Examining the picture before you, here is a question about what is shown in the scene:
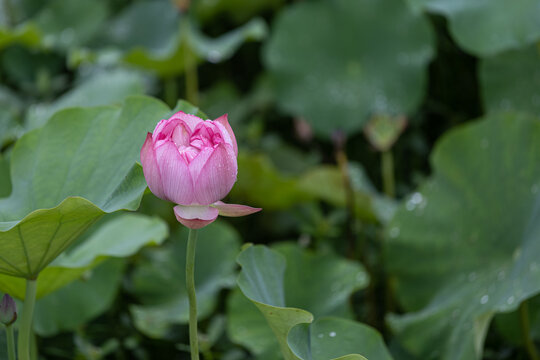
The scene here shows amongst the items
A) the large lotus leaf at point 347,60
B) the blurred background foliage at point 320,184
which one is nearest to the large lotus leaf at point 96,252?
the blurred background foliage at point 320,184

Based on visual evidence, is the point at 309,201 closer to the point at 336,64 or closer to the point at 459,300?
the point at 336,64

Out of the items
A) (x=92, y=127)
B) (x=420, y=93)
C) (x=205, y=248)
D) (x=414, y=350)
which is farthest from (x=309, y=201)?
(x=92, y=127)

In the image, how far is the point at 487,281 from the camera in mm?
1042

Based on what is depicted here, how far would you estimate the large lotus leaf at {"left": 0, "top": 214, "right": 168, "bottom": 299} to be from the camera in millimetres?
759

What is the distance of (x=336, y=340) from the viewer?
0.74 metres

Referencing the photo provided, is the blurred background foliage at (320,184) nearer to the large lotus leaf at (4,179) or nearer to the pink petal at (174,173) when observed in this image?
the large lotus leaf at (4,179)

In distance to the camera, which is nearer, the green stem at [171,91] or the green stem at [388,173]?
the green stem at [388,173]

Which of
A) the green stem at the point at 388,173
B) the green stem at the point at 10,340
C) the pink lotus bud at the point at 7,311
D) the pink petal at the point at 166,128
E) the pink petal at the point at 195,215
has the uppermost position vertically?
the pink petal at the point at 166,128

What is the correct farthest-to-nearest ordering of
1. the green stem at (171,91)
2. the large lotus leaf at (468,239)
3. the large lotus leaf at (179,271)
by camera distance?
the green stem at (171,91) < the large lotus leaf at (179,271) < the large lotus leaf at (468,239)

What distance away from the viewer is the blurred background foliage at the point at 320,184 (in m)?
0.98

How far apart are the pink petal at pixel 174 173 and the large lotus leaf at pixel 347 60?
1.26 m

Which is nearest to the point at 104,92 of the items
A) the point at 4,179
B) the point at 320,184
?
the point at 4,179

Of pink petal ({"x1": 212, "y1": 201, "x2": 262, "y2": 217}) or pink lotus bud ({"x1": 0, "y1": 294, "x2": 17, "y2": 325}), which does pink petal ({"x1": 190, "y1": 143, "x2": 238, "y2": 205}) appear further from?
pink lotus bud ({"x1": 0, "y1": 294, "x2": 17, "y2": 325})

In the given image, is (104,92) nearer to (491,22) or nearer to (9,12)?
(491,22)
